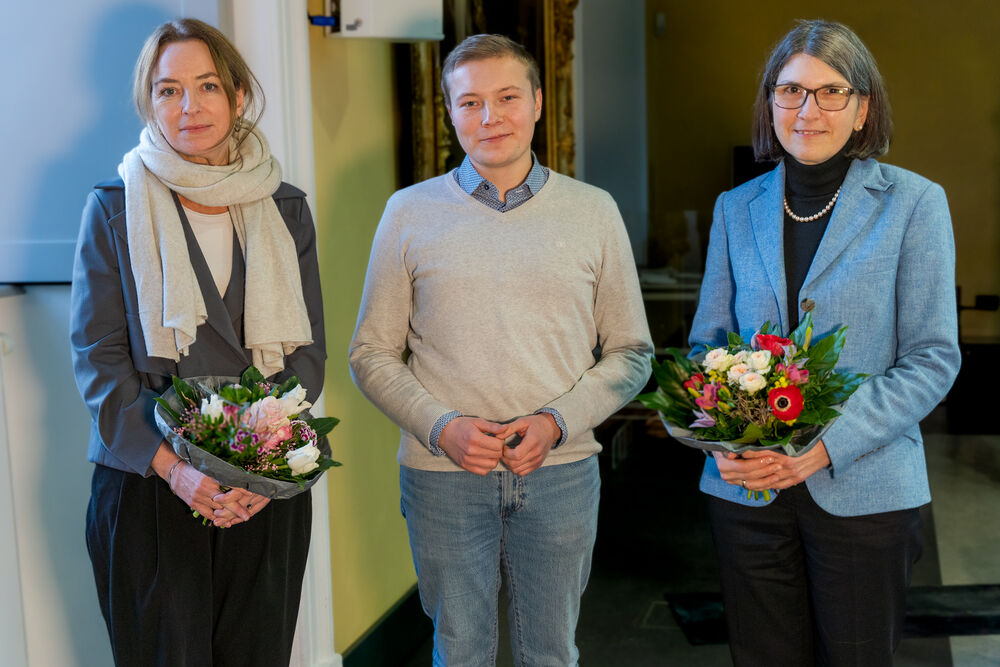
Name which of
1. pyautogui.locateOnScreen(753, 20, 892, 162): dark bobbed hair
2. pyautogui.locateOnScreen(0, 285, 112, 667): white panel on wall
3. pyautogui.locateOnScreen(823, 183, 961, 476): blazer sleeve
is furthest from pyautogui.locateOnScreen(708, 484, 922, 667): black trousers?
pyautogui.locateOnScreen(0, 285, 112, 667): white panel on wall

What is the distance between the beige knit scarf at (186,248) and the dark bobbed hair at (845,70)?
41.0 inches

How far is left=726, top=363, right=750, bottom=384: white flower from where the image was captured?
1.74m

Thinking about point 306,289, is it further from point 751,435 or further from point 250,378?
point 751,435

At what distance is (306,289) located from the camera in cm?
212

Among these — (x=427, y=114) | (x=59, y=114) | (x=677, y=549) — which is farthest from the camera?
(x=677, y=549)

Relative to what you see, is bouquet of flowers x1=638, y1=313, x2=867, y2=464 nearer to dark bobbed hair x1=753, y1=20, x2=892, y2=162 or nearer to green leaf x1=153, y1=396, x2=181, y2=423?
dark bobbed hair x1=753, y1=20, x2=892, y2=162

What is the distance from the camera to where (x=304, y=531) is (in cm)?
210

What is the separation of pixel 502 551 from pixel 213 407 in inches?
31.4

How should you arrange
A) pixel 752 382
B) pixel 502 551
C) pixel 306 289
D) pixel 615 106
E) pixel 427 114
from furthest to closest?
pixel 615 106 → pixel 427 114 → pixel 502 551 → pixel 306 289 → pixel 752 382

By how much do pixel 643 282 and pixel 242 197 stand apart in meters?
4.07

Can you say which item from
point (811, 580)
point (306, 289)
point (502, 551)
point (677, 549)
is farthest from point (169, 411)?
point (677, 549)

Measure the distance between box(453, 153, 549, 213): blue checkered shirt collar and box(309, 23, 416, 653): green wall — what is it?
77 cm

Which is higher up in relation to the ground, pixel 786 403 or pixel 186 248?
pixel 186 248

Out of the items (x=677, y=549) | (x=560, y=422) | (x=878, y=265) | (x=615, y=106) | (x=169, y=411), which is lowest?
(x=677, y=549)
